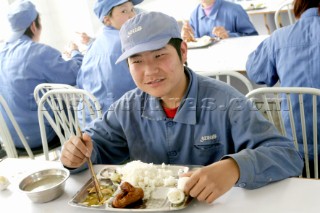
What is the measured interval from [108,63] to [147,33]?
918 millimetres

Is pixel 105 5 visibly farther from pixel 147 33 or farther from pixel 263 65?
pixel 147 33

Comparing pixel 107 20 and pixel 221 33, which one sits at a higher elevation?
pixel 107 20

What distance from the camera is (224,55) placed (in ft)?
7.75

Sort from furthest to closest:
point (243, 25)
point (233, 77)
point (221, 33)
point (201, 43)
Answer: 1. point (243, 25)
2. point (221, 33)
3. point (201, 43)
4. point (233, 77)

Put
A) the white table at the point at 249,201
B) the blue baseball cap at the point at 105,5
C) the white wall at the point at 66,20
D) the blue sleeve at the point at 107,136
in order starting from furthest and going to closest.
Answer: the white wall at the point at 66,20, the blue baseball cap at the point at 105,5, the blue sleeve at the point at 107,136, the white table at the point at 249,201

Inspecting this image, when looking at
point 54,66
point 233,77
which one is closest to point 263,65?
point 233,77

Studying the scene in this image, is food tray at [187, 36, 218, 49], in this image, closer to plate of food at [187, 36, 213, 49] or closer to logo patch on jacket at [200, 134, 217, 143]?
plate of food at [187, 36, 213, 49]

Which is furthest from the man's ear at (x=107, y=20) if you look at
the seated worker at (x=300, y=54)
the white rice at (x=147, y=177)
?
the white rice at (x=147, y=177)

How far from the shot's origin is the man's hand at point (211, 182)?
87 cm

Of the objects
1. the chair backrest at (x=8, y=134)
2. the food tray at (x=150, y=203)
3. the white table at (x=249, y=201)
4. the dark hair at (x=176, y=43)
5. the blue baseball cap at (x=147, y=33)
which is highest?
the blue baseball cap at (x=147, y=33)

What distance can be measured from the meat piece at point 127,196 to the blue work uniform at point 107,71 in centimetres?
106

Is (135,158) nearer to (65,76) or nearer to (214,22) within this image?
(65,76)

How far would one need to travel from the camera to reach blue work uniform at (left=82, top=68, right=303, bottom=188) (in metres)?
0.95

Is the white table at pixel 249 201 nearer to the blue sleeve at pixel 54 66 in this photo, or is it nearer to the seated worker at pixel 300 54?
the seated worker at pixel 300 54
